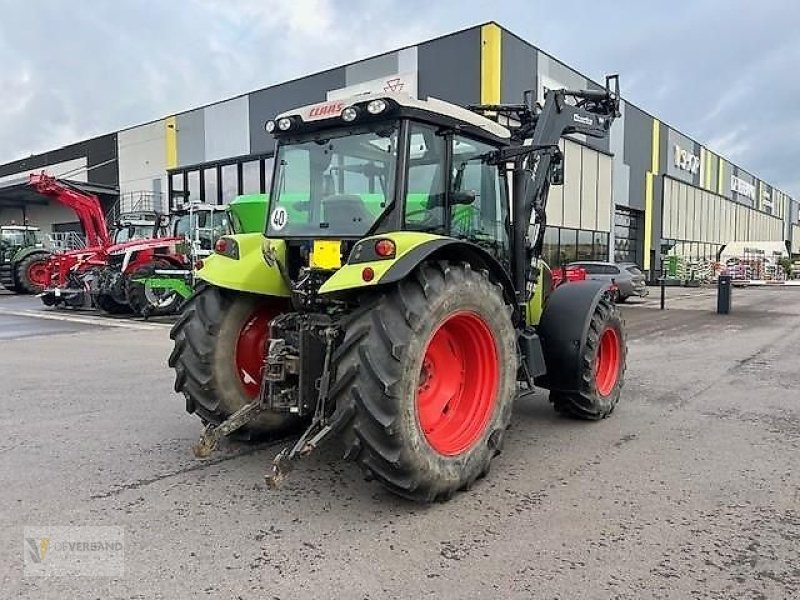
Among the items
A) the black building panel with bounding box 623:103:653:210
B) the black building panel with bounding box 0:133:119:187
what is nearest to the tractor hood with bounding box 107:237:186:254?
the black building panel with bounding box 0:133:119:187

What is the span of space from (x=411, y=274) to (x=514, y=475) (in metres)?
1.61

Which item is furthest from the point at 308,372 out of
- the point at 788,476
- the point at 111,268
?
the point at 111,268

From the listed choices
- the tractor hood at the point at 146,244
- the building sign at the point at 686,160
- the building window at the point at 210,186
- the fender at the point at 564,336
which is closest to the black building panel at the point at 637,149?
the building sign at the point at 686,160

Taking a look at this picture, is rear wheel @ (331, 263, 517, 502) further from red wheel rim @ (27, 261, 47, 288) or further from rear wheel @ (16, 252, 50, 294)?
red wheel rim @ (27, 261, 47, 288)

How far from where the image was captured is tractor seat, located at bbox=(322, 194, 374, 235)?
166 inches

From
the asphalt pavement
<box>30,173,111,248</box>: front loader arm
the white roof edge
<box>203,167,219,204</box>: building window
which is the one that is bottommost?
the asphalt pavement

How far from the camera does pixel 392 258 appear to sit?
3.56 metres

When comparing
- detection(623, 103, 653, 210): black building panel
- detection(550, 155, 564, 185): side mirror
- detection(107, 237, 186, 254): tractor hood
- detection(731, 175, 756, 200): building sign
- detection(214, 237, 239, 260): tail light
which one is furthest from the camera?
detection(731, 175, 756, 200): building sign

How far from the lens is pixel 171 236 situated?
16.1m

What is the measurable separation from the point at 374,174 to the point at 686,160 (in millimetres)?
38775

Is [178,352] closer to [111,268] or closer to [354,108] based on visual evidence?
[354,108]

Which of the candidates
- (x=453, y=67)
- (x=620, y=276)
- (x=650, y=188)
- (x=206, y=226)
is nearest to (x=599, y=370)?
(x=206, y=226)

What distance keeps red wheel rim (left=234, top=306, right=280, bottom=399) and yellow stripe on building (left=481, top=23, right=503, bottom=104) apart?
14973 millimetres

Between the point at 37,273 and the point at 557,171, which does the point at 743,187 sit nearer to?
the point at 37,273
